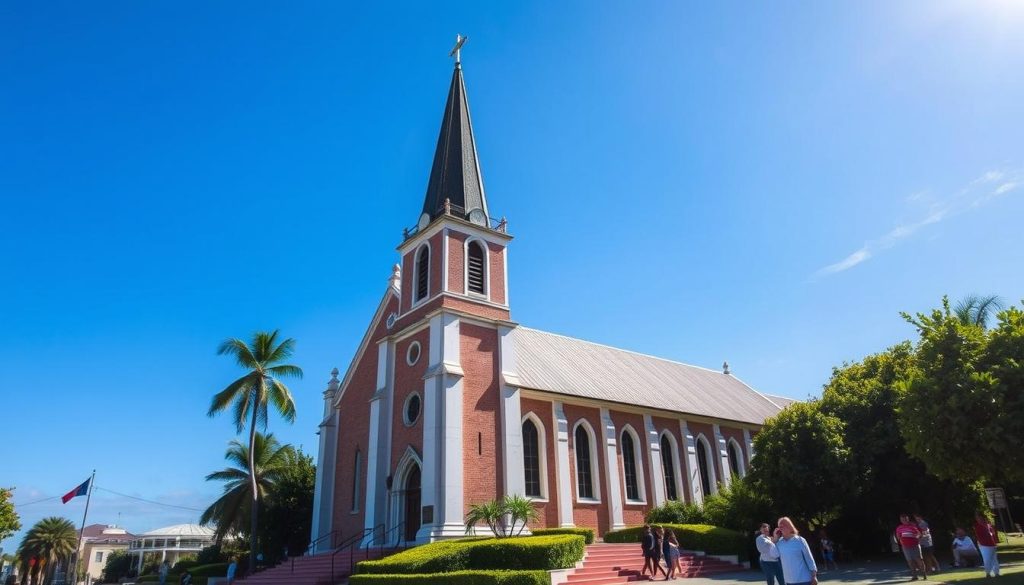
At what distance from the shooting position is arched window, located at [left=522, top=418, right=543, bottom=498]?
86.1 feet

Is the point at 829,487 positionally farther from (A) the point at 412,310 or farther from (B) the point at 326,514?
(B) the point at 326,514

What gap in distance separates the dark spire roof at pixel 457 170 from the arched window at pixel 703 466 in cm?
1725

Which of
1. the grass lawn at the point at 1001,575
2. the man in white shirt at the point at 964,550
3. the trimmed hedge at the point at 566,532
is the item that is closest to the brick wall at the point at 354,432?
the trimmed hedge at the point at 566,532

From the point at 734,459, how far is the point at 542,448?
50.5 ft

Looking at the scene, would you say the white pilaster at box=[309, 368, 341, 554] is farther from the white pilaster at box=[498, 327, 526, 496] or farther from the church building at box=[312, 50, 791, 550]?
the white pilaster at box=[498, 327, 526, 496]

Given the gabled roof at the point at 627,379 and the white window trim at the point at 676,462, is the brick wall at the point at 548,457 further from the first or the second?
the white window trim at the point at 676,462

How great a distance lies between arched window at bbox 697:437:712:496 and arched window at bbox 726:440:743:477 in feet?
6.86

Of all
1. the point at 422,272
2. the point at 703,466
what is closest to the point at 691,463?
the point at 703,466

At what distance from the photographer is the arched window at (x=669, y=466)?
3222 cm

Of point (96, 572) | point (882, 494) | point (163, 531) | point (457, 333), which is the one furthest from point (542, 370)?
point (96, 572)

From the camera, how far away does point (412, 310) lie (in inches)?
1140

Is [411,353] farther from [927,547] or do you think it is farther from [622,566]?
[927,547]

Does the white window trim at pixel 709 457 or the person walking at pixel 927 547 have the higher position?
the white window trim at pixel 709 457

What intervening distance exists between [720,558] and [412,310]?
1586 centimetres
